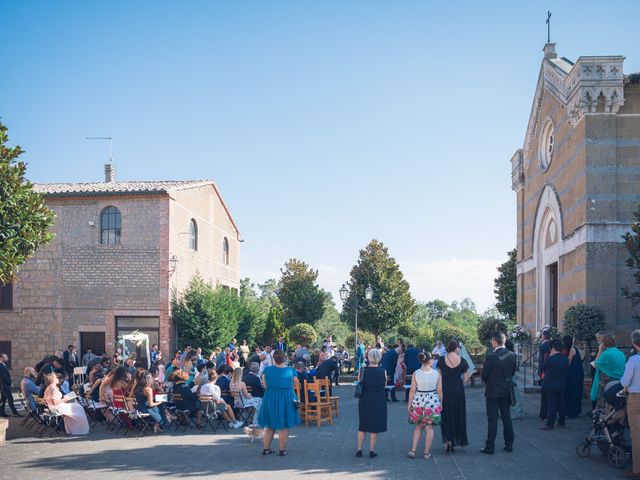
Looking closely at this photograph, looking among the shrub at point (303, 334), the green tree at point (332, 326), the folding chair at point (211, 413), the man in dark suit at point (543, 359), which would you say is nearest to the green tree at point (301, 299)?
the shrub at point (303, 334)

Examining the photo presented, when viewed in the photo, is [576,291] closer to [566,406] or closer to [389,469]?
[566,406]

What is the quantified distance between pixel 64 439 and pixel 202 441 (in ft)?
9.10

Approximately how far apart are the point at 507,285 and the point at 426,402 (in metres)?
26.2

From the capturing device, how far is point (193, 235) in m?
30.8

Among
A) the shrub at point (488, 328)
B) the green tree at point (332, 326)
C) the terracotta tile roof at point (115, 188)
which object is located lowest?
the green tree at point (332, 326)

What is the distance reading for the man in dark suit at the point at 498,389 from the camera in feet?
33.0

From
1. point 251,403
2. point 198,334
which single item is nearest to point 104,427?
point 251,403

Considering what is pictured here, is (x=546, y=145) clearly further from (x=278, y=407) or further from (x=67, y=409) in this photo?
(x=67, y=409)

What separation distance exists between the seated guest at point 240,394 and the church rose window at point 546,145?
1390 centimetres

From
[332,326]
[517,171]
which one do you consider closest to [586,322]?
[517,171]

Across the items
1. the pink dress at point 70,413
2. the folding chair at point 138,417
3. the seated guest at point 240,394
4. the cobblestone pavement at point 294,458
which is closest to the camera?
the cobblestone pavement at point 294,458

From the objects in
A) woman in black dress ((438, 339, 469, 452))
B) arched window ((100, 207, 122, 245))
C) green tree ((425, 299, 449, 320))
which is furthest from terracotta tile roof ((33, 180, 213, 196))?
green tree ((425, 299, 449, 320))

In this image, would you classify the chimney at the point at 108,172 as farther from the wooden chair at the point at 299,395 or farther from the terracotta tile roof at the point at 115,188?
the wooden chair at the point at 299,395

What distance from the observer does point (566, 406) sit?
13.7m
